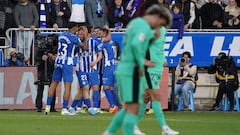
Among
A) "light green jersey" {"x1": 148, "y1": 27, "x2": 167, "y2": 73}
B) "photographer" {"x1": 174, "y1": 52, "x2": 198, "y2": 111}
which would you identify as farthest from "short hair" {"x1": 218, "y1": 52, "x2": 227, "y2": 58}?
"light green jersey" {"x1": 148, "y1": 27, "x2": 167, "y2": 73}

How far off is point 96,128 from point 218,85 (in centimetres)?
1069

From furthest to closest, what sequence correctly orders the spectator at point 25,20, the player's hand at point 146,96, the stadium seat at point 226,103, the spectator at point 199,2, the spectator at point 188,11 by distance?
the spectator at point 199,2, the spectator at point 188,11, the stadium seat at point 226,103, the spectator at point 25,20, the player's hand at point 146,96

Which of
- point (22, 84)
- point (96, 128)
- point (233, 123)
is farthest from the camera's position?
point (22, 84)

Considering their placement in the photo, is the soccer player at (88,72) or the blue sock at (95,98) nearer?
the soccer player at (88,72)

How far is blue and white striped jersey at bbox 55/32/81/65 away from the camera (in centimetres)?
2086

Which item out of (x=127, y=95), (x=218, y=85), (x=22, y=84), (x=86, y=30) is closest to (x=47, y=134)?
(x=127, y=95)

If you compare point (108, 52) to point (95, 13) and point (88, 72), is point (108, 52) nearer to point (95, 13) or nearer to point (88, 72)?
point (88, 72)

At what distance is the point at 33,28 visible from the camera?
25.2 metres

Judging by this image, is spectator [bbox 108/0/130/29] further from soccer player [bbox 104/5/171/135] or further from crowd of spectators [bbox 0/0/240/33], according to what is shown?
soccer player [bbox 104/5/171/135]

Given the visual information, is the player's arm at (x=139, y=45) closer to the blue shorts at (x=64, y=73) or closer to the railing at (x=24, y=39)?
the blue shorts at (x=64, y=73)

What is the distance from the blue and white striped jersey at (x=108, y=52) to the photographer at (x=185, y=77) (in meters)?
3.31

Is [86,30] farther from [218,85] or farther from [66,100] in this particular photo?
[218,85]

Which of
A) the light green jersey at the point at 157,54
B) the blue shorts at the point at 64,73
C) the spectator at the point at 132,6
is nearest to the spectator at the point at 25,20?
the spectator at the point at 132,6

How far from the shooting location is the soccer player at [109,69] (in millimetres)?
22516
